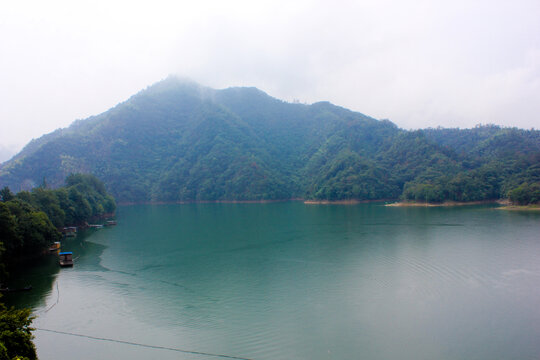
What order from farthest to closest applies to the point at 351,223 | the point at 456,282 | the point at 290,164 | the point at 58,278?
1. the point at 290,164
2. the point at 351,223
3. the point at 58,278
4. the point at 456,282

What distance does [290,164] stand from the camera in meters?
124

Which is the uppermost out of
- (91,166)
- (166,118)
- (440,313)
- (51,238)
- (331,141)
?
(166,118)

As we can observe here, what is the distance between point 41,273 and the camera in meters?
22.5

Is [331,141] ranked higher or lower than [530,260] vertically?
higher

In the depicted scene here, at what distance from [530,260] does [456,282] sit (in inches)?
292

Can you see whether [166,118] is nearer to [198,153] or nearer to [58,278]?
[198,153]

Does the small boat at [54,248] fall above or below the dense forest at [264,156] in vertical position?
below

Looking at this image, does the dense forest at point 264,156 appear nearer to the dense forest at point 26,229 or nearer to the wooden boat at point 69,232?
the dense forest at point 26,229

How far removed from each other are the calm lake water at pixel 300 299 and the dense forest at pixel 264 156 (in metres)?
42.0

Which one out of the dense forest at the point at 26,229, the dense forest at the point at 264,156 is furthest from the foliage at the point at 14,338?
the dense forest at the point at 264,156

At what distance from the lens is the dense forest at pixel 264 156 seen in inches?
3118

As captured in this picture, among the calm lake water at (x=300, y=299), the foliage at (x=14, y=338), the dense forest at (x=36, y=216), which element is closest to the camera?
the foliage at (x=14, y=338)

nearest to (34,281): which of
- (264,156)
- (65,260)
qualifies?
(65,260)

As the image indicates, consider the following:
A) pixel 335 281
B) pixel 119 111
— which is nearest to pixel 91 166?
pixel 119 111
